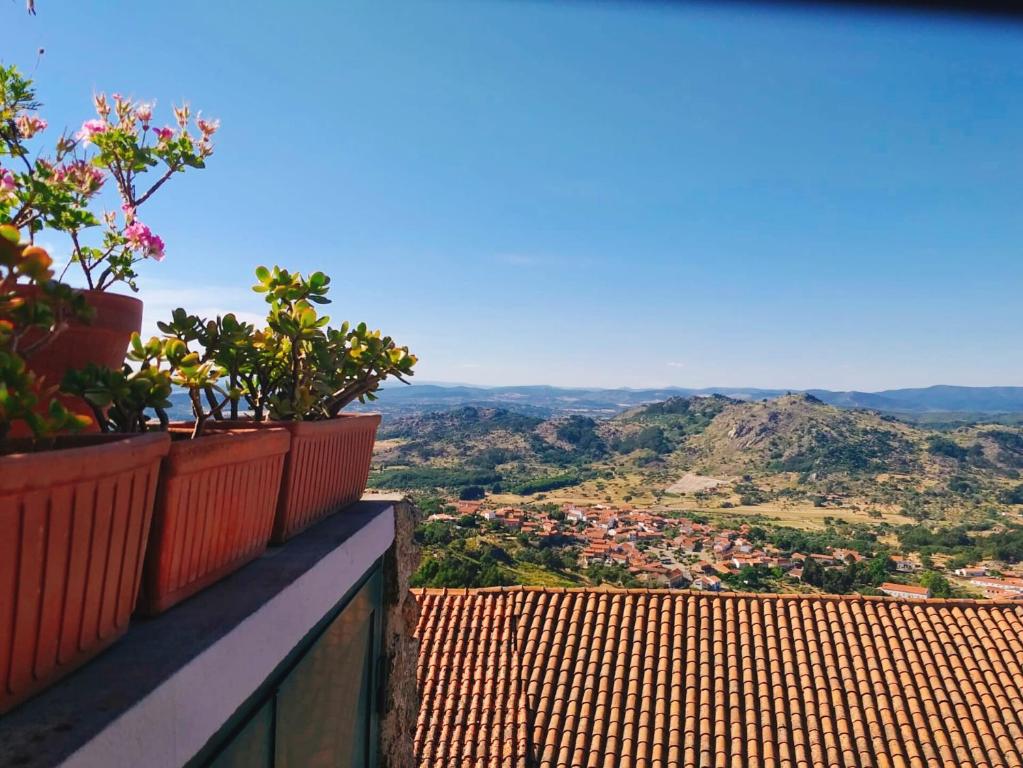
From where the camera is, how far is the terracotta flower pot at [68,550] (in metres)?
0.85

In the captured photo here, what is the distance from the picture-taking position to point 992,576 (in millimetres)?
36000

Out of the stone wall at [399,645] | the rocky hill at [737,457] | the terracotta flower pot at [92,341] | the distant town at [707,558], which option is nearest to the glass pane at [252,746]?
the terracotta flower pot at [92,341]

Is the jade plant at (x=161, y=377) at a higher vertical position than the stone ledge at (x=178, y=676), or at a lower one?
higher

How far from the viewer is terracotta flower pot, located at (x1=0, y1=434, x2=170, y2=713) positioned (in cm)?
85

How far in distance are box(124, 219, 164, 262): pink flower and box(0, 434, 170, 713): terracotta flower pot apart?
880 millimetres

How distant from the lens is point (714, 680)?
7023 mm

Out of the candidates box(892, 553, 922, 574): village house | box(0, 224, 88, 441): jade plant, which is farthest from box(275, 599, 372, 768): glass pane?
box(892, 553, 922, 574): village house

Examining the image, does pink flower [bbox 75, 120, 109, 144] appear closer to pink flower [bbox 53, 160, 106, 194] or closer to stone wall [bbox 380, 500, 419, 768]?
pink flower [bbox 53, 160, 106, 194]

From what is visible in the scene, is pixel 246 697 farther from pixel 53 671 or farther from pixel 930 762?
pixel 930 762

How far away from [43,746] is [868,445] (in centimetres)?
8843

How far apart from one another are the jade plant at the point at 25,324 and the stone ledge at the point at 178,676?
1.27 feet

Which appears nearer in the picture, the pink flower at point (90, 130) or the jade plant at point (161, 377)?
the jade plant at point (161, 377)

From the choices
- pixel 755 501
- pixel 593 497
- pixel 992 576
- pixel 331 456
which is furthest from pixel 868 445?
pixel 331 456

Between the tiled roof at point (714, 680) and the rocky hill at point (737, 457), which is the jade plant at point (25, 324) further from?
the rocky hill at point (737, 457)
